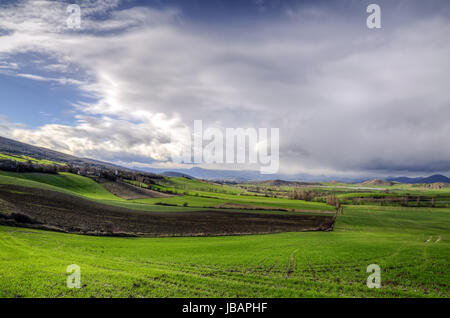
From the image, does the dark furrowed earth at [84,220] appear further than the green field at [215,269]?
Yes

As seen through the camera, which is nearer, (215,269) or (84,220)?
(215,269)

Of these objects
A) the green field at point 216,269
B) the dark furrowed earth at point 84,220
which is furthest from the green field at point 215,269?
the dark furrowed earth at point 84,220

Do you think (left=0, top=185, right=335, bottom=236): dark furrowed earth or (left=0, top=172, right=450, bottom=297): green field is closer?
(left=0, top=172, right=450, bottom=297): green field

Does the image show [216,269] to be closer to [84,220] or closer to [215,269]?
[215,269]

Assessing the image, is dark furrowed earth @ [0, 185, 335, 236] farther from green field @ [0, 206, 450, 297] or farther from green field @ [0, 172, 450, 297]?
green field @ [0, 206, 450, 297]

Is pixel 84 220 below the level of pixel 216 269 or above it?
below

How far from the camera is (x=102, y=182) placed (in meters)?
107

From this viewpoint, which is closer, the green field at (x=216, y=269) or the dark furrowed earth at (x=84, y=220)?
the green field at (x=216, y=269)

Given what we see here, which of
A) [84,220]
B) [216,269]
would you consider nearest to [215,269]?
[216,269]

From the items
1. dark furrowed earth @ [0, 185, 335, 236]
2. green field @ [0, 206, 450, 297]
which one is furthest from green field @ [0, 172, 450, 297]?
dark furrowed earth @ [0, 185, 335, 236]

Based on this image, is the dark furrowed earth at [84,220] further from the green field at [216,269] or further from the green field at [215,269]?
the green field at [215,269]
